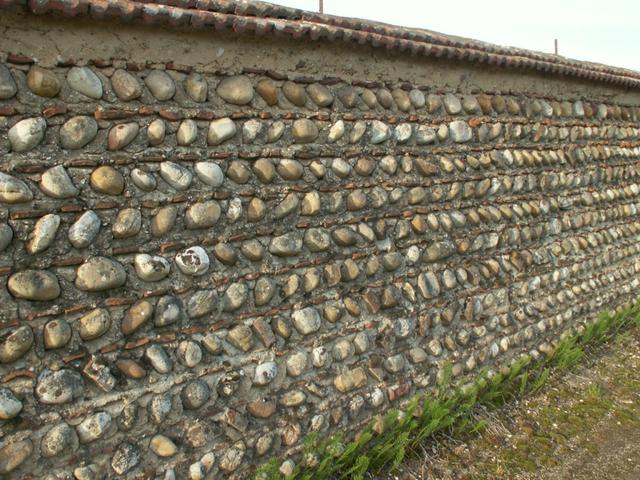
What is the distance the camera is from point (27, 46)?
7.90 ft

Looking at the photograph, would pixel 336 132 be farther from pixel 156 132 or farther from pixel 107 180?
pixel 107 180

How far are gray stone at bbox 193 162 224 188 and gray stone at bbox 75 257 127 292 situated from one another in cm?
58

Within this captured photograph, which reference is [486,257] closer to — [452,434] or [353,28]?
[452,434]

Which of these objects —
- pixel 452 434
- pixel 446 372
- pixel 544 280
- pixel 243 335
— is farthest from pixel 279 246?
pixel 544 280

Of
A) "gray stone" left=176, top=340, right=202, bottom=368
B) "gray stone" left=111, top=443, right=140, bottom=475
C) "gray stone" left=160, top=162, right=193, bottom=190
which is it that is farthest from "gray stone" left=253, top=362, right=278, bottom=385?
"gray stone" left=160, top=162, right=193, bottom=190

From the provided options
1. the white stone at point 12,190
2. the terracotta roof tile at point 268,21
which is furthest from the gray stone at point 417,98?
the white stone at point 12,190

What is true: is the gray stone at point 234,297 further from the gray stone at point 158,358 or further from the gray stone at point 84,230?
the gray stone at point 84,230

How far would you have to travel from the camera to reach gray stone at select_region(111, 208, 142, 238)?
265cm

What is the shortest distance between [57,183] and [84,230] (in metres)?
0.22

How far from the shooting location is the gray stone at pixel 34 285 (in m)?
2.39

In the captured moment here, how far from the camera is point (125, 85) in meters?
2.66

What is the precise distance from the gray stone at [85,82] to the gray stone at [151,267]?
734mm

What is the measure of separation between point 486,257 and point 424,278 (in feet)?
2.57

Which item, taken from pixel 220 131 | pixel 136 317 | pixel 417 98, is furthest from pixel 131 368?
pixel 417 98
